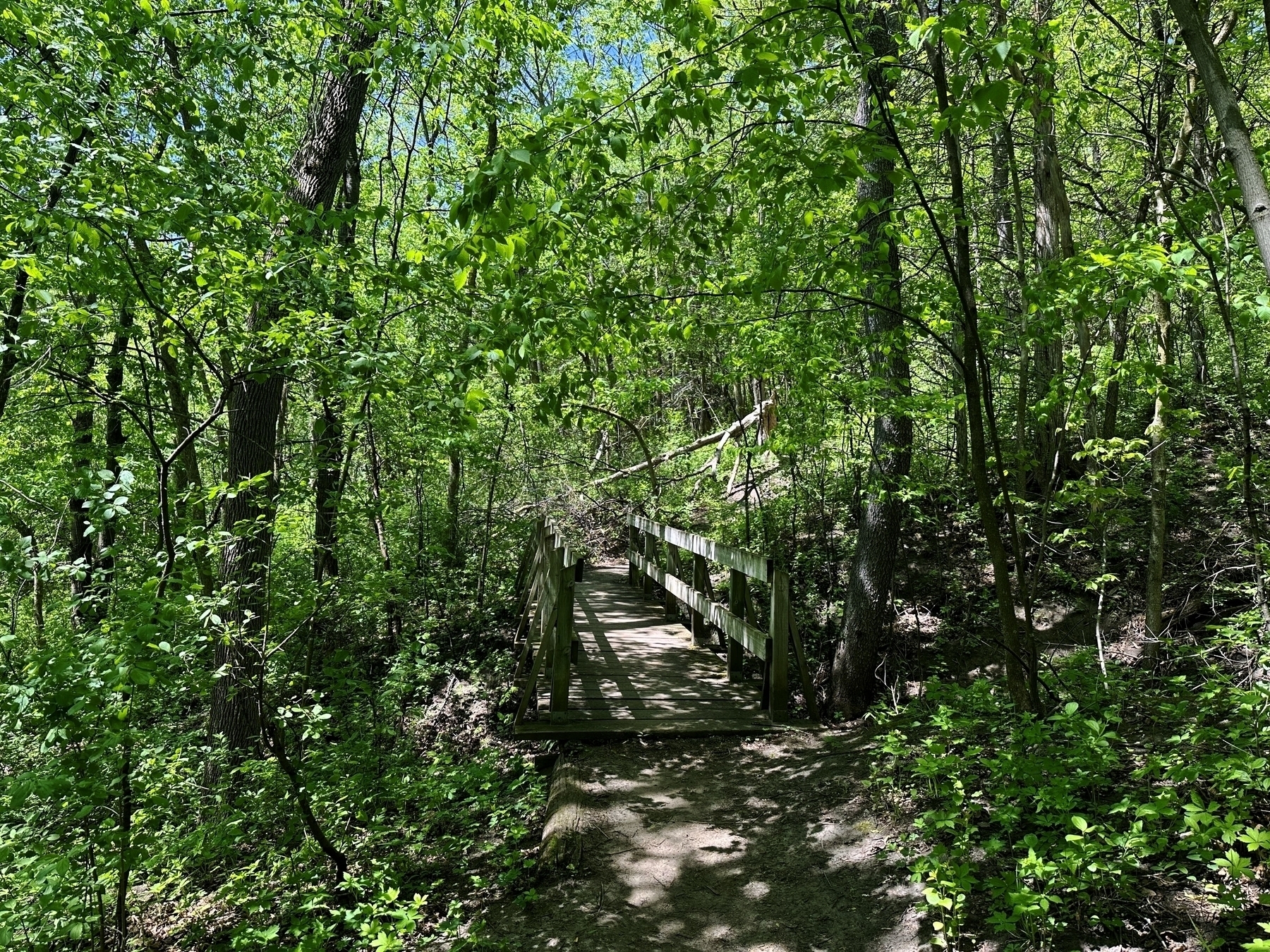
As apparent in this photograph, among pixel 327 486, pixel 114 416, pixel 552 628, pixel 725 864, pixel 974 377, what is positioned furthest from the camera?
pixel 114 416

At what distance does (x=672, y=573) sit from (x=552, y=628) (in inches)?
130

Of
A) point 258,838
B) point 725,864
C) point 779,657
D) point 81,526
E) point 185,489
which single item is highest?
point 185,489

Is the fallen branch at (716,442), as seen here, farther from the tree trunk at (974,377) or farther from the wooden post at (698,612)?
the tree trunk at (974,377)

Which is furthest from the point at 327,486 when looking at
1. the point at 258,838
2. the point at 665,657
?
the point at 665,657

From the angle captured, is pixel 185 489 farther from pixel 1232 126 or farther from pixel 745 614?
pixel 1232 126

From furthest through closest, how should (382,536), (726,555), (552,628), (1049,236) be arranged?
1. (382,536)
2. (1049,236)
3. (726,555)
4. (552,628)

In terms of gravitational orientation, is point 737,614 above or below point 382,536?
below

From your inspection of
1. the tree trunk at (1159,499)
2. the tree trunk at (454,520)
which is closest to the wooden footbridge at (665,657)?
the tree trunk at (454,520)

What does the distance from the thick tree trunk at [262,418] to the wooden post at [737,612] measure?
3961mm

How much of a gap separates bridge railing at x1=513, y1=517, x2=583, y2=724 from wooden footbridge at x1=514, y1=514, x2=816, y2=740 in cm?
1

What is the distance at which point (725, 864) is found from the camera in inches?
165

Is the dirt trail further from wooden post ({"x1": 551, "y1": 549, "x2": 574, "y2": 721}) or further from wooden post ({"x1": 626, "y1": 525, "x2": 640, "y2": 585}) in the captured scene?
wooden post ({"x1": 626, "y1": 525, "x2": 640, "y2": 585})

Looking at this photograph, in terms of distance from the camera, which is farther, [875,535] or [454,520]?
[454,520]

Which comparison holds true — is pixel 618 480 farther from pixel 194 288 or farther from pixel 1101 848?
pixel 1101 848
